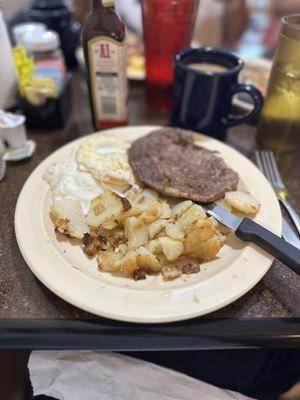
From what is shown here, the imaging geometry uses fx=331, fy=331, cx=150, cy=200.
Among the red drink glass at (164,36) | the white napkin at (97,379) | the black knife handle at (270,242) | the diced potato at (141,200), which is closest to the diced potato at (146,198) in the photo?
the diced potato at (141,200)

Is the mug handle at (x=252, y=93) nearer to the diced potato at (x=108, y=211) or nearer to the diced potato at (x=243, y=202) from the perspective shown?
the diced potato at (x=243, y=202)

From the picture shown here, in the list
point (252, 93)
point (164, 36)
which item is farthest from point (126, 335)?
point (164, 36)

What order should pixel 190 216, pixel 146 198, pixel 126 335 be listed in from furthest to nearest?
1. pixel 146 198
2. pixel 190 216
3. pixel 126 335

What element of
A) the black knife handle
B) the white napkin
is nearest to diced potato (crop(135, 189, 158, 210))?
the black knife handle

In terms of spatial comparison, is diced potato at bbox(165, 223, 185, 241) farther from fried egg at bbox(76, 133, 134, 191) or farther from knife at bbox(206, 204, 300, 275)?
fried egg at bbox(76, 133, 134, 191)

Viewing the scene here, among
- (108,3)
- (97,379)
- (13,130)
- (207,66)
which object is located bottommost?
(97,379)

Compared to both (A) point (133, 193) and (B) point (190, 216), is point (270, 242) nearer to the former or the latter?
(B) point (190, 216)

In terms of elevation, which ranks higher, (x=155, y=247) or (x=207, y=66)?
(x=207, y=66)

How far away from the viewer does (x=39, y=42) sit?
1174 millimetres

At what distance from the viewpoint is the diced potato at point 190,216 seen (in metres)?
0.68

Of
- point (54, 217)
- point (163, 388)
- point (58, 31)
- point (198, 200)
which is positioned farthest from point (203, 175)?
point (58, 31)

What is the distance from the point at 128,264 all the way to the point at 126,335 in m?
0.13

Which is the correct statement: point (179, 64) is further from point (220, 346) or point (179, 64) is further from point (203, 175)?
point (220, 346)

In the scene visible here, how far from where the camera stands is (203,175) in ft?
2.80
